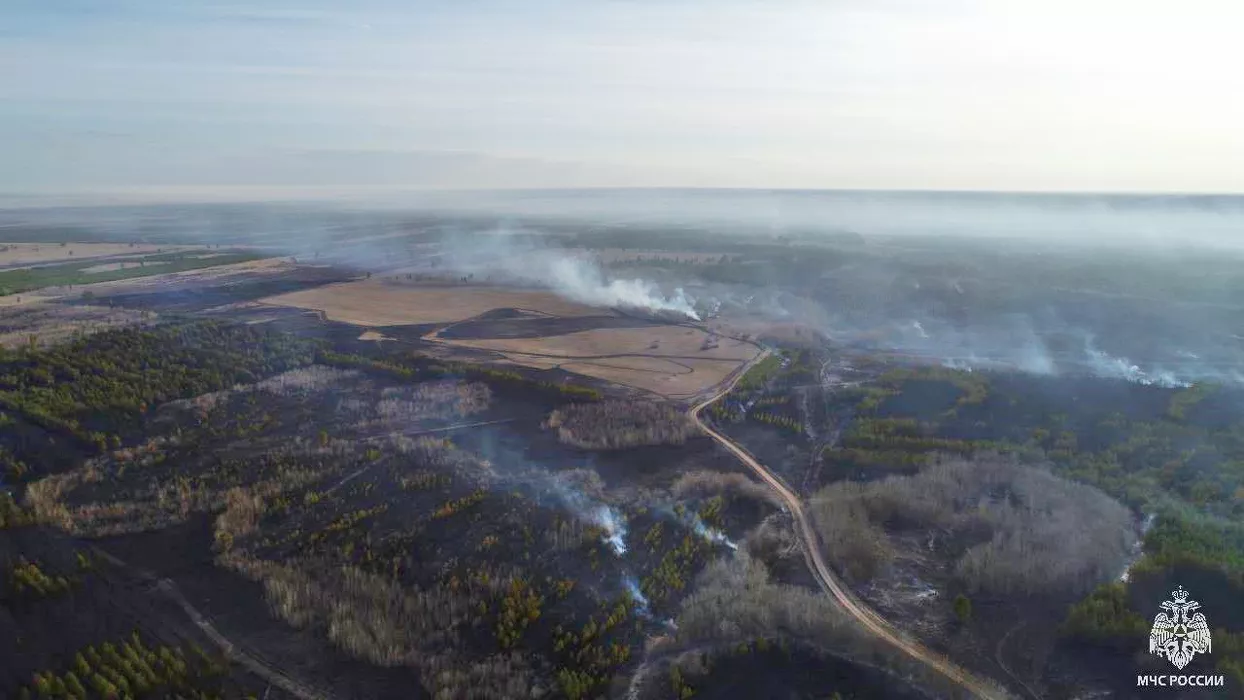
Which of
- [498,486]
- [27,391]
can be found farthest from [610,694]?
[27,391]

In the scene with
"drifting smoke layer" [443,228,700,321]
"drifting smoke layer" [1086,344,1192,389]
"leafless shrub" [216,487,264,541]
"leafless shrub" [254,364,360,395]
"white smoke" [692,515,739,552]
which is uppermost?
"drifting smoke layer" [443,228,700,321]

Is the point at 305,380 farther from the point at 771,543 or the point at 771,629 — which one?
the point at 771,629

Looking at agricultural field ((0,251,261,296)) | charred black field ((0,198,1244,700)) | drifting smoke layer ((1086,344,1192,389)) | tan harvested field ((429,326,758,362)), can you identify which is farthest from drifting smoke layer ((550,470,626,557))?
agricultural field ((0,251,261,296))

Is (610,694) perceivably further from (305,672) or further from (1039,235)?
(1039,235)

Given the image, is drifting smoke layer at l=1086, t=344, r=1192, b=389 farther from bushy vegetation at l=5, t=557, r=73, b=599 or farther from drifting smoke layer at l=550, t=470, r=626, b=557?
bushy vegetation at l=5, t=557, r=73, b=599

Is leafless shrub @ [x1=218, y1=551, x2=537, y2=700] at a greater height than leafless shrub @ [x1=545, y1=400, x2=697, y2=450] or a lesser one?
lesser

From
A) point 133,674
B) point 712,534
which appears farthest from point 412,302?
point 133,674
